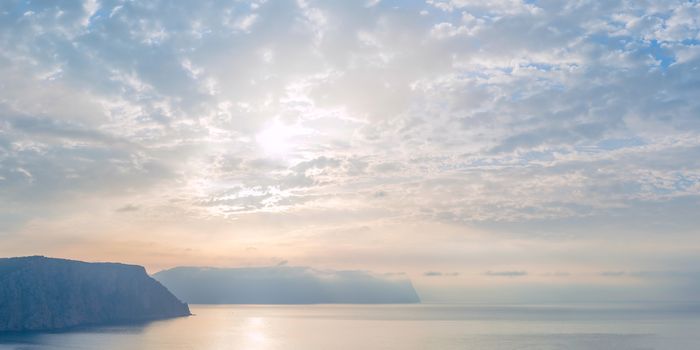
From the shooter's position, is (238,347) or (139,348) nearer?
(139,348)

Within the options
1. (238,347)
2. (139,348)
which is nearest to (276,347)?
(238,347)

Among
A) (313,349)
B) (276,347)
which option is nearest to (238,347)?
(276,347)

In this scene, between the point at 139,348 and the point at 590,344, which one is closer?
the point at 139,348

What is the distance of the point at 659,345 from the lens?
191750mm

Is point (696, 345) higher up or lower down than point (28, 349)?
lower down

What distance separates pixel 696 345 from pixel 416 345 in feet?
311

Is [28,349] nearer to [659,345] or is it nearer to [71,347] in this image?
[71,347]

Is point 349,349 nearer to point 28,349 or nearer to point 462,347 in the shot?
point 462,347

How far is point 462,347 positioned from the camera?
190m

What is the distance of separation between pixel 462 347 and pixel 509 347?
51.4 feet

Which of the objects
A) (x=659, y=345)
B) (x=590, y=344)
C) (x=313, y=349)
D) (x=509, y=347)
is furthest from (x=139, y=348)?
(x=659, y=345)

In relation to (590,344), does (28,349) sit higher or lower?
higher

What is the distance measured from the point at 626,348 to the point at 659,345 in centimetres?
2018

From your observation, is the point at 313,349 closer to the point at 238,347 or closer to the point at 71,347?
the point at 238,347
